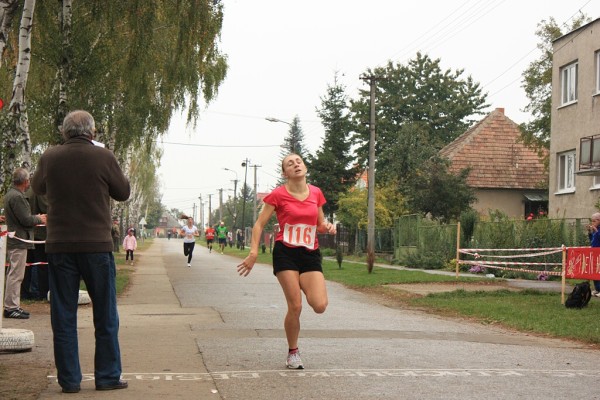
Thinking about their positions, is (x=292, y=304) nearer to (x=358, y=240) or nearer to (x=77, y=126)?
(x=77, y=126)

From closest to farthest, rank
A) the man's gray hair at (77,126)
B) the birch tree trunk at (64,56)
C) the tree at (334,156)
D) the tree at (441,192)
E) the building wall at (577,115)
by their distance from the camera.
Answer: the man's gray hair at (77,126) < the birch tree trunk at (64,56) < the building wall at (577,115) < the tree at (441,192) < the tree at (334,156)

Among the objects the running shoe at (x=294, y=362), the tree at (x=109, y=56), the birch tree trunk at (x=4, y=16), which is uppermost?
the tree at (x=109, y=56)

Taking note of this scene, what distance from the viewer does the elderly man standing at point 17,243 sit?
40.9 ft

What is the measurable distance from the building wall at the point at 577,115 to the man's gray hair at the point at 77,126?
24726 millimetres

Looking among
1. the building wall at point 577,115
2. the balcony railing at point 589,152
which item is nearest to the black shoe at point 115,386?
the balcony railing at point 589,152

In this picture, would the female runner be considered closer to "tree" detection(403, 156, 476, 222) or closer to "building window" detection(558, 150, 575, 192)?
"building window" detection(558, 150, 575, 192)

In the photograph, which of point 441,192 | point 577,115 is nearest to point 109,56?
point 577,115

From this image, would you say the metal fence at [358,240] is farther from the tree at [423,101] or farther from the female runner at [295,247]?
the female runner at [295,247]

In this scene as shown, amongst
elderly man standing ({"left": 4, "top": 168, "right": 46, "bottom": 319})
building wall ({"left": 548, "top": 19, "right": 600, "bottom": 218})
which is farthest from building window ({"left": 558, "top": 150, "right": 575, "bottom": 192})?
elderly man standing ({"left": 4, "top": 168, "right": 46, "bottom": 319})

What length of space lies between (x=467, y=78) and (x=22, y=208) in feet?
209

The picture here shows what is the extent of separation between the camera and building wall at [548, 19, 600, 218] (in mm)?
29678

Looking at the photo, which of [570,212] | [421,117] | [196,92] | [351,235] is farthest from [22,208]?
[421,117]

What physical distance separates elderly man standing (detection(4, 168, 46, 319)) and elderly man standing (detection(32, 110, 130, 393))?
5747 mm

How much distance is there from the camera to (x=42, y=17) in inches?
744
